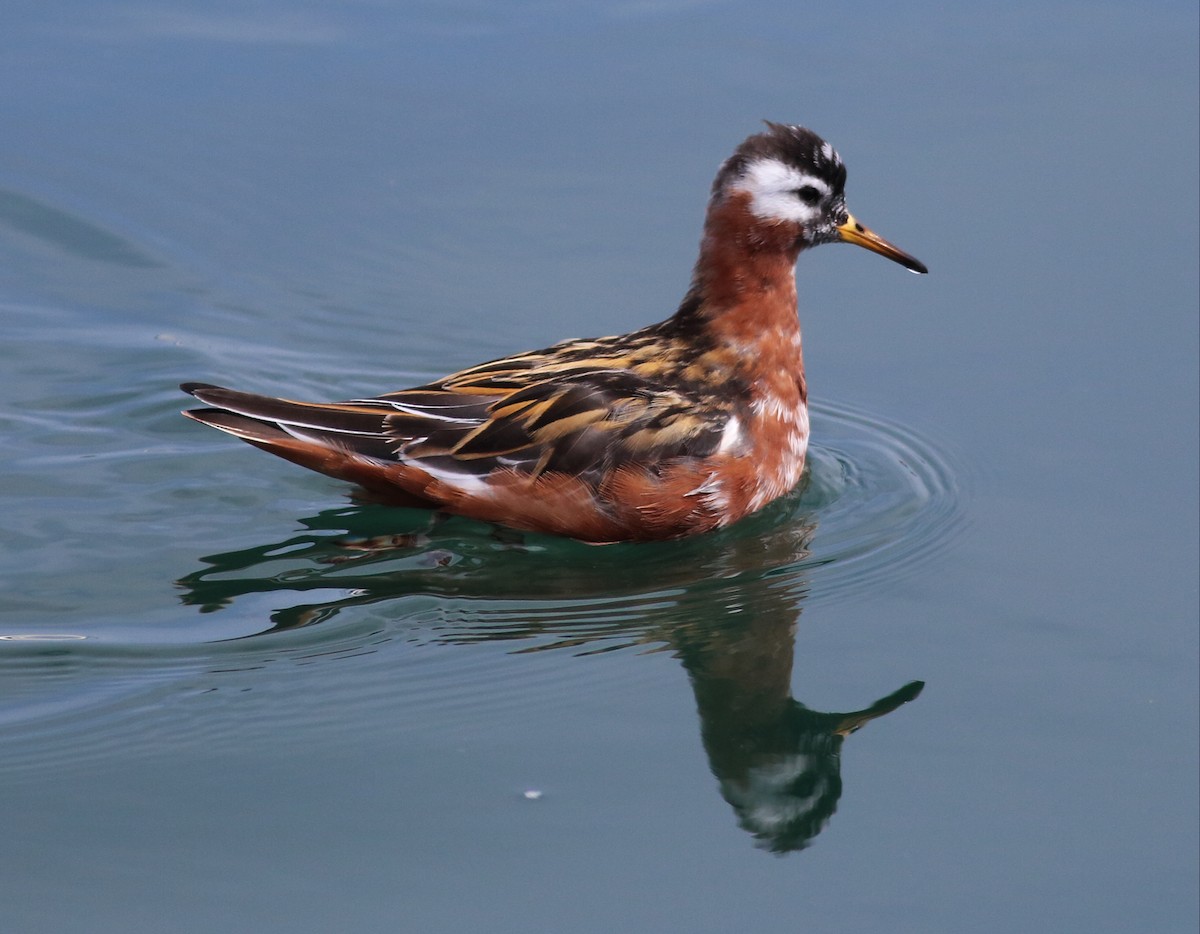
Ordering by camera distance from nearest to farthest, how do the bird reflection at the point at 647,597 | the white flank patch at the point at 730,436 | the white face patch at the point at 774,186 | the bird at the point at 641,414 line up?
1. the bird reflection at the point at 647,597
2. the bird at the point at 641,414
3. the white flank patch at the point at 730,436
4. the white face patch at the point at 774,186

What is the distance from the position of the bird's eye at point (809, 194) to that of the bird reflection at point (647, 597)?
4.89 feet

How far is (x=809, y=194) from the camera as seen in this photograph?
827 centimetres

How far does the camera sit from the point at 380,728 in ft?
21.0

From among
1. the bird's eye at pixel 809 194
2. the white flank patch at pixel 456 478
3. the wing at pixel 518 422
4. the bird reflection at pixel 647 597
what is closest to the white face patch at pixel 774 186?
the bird's eye at pixel 809 194

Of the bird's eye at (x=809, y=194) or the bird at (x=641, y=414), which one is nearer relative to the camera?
the bird at (x=641, y=414)

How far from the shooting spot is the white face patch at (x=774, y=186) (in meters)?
8.18

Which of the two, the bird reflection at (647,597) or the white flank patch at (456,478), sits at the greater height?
the white flank patch at (456,478)

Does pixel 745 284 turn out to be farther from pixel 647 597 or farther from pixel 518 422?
pixel 647 597

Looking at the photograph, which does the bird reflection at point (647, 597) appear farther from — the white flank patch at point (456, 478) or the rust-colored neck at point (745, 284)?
the rust-colored neck at point (745, 284)

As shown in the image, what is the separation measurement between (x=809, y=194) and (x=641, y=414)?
4.58 feet

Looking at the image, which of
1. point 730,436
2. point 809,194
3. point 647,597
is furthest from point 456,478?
point 809,194

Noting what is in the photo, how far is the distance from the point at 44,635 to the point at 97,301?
341 cm

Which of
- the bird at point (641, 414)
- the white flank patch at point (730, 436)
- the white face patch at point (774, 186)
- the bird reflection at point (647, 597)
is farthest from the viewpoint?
the white face patch at point (774, 186)

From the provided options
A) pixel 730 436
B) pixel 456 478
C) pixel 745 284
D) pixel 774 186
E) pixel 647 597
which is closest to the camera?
pixel 647 597
